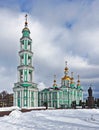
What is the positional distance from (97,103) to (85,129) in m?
42.5

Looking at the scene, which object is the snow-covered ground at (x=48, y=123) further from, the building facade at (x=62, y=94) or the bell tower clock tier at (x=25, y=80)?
the building facade at (x=62, y=94)

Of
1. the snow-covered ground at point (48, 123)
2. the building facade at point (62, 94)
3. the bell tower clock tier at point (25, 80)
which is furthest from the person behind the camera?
the building facade at point (62, 94)

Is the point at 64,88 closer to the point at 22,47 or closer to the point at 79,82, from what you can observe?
the point at 79,82

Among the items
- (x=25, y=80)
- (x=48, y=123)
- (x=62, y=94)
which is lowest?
(x=48, y=123)

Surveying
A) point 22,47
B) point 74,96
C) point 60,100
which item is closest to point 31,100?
point 22,47

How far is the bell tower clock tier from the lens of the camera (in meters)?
57.7

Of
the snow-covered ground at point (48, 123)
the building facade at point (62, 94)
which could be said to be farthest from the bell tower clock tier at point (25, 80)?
the snow-covered ground at point (48, 123)

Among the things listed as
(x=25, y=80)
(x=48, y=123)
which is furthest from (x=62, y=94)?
(x=48, y=123)

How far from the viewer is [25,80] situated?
57.6 metres

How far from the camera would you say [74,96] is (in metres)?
85.0

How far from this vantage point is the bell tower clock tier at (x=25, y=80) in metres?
57.7

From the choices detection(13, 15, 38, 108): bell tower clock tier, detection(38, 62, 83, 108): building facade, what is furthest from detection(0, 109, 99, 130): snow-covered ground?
detection(38, 62, 83, 108): building facade

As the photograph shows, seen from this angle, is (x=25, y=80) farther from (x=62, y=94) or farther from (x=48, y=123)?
(x=48, y=123)

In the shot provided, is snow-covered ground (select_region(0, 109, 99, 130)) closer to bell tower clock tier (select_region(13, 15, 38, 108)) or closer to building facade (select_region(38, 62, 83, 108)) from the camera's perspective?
bell tower clock tier (select_region(13, 15, 38, 108))
